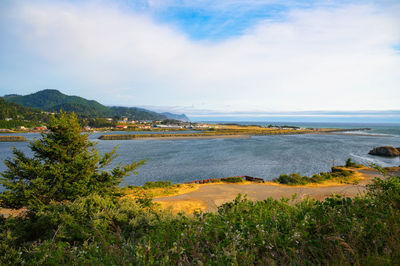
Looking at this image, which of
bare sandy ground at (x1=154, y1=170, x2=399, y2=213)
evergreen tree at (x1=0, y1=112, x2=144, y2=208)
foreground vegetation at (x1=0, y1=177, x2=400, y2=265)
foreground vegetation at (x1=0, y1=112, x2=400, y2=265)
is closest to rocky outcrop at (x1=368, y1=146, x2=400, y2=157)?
bare sandy ground at (x1=154, y1=170, x2=399, y2=213)

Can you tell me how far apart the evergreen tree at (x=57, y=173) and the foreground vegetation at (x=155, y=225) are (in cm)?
5

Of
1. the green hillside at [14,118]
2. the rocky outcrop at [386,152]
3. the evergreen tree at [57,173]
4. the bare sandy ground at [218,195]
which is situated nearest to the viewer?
the evergreen tree at [57,173]

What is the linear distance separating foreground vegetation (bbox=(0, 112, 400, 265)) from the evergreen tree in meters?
0.05

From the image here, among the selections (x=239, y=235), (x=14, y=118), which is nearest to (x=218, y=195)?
(x=239, y=235)

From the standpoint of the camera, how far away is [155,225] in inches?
220

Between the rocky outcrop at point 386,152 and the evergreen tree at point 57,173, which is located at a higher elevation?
the evergreen tree at point 57,173

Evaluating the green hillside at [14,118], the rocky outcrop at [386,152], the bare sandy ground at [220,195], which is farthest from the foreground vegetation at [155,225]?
the green hillside at [14,118]

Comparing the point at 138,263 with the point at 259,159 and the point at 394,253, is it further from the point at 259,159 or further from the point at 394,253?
the point at 259,159

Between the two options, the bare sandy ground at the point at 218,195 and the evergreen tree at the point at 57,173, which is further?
the bare sandy ground at the point at 218,195

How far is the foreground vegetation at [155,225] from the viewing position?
8.34 ft

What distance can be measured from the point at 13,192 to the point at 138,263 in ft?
32.7

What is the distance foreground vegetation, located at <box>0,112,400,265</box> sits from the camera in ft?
8.34

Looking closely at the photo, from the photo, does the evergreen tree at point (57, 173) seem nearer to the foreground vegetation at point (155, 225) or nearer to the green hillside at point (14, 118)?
the foreground vegetation at point (155, 225)

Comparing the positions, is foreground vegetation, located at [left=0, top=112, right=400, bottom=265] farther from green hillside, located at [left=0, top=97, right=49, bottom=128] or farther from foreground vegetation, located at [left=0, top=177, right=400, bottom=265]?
green hillside, located at [left=0, top=97, right=49, bottom=128]
